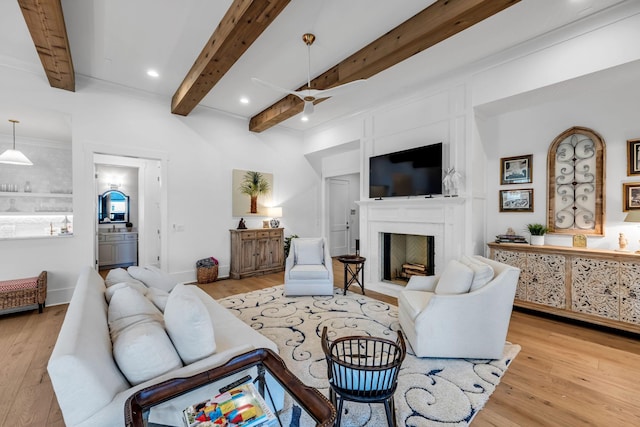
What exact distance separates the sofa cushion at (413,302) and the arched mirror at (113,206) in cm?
711

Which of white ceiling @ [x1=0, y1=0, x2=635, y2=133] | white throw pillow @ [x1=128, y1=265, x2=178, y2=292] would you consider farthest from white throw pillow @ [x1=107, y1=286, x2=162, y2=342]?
white ceiling @ [x1=0, y1=0, x2=635, y2=133]

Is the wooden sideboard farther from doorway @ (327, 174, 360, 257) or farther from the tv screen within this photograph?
doorway @ (327, 174, 360, 257)

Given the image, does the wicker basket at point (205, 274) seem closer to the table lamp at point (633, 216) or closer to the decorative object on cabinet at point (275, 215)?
the decorative object on cabinet at point (275, 215)

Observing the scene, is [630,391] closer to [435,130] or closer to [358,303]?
[358,303]

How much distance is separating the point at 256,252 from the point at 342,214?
3.12 m

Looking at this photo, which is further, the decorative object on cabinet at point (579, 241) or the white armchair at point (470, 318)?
the decorative object on cabinet at point (579, 241)

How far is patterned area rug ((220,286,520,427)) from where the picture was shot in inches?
72.6

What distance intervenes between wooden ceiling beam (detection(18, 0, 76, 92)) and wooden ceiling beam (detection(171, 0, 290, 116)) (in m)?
1.25

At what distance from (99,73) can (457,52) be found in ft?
15.8

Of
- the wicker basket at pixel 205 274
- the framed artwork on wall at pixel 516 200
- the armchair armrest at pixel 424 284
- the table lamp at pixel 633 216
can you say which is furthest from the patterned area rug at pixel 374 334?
the framed artwork on wall at pixel 516 200

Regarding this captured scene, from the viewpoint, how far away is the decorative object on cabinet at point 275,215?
6021 millimetres

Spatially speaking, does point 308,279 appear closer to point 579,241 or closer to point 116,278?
point 116,278

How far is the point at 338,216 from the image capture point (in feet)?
26.0

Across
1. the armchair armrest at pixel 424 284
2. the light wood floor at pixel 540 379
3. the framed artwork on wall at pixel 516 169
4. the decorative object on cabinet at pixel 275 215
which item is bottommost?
the light wood floor at pixel 540 379
